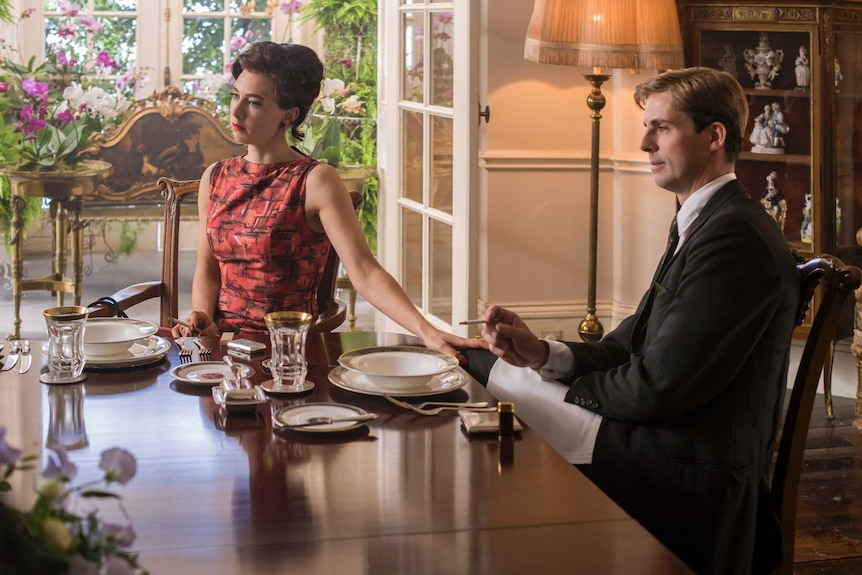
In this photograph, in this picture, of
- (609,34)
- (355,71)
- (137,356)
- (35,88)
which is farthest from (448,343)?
(355,71)

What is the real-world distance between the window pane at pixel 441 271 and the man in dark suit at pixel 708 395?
94.2 inches

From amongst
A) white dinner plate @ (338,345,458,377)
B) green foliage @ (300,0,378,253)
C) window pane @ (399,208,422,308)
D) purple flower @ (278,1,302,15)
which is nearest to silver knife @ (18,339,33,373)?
white dinner plate @ (338,345,458,377)

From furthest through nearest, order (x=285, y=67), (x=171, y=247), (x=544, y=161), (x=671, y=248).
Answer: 1. (x=544, y=161)
2. (x=171, y=247)
3. (x=285, y=67)
4. (x=671, y=248)

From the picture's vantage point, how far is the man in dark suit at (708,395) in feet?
5.53

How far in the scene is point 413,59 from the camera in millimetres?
4508

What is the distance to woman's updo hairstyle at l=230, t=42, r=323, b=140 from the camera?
2.60 metres

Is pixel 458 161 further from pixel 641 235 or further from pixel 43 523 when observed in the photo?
pixel 43 523

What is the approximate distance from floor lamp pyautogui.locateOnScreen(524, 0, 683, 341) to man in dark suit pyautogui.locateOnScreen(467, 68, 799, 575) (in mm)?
1801

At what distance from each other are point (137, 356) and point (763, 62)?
3.29 meters

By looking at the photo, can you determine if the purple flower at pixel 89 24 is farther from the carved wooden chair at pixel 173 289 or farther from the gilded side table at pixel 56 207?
the carved wooden chair at pixel 173 289

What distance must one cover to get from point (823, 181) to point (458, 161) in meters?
1.52

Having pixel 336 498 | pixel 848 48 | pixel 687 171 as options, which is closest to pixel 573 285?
pixel 848 48

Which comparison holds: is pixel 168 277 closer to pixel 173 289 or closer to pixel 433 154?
pixel 173 289

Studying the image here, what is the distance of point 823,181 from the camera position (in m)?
4.32
